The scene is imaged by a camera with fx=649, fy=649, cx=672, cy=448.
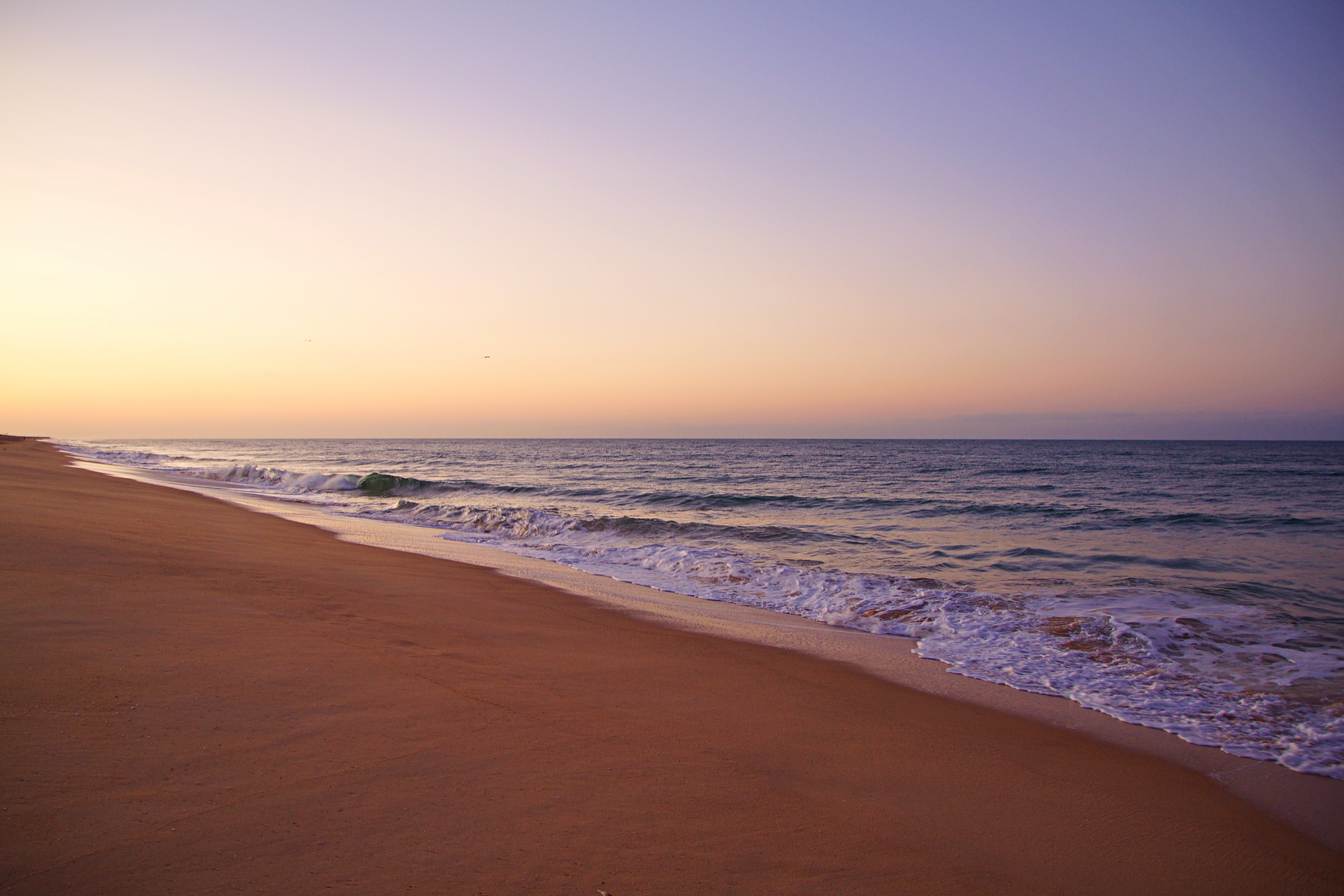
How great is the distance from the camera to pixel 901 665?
671 centimetres

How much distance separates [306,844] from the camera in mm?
2627

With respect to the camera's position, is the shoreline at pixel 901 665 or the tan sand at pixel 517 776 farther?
the shoreline at pixel 901 665

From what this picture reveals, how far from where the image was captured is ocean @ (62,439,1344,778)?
20.4ft

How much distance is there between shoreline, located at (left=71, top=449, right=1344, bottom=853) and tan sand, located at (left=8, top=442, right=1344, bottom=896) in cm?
27

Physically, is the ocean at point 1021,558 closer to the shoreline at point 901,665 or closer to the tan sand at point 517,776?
the shoreline at point 901,665

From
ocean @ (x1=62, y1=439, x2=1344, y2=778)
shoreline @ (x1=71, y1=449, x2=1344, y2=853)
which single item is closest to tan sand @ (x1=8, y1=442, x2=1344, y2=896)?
shoreline @ (x1=71, y1=449, x2=1344, y2=853)

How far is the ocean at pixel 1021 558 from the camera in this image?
6219 mm

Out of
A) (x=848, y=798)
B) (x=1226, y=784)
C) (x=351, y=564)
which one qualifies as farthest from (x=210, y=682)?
(x=1226, y=784)

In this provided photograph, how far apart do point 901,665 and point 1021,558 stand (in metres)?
8.12

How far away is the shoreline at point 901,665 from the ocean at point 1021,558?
24 cm

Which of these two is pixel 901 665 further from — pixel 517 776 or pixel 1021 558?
pixel 1021 558

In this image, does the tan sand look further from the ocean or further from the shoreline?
the ocean

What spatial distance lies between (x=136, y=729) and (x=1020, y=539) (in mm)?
16557

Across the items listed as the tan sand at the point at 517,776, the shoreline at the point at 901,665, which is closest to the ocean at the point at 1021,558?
the shoreline at the point at 901,665
